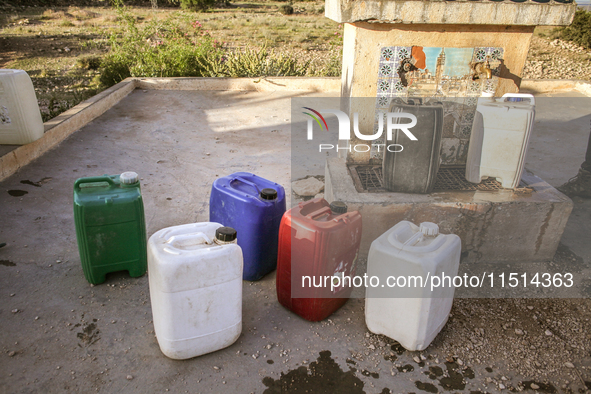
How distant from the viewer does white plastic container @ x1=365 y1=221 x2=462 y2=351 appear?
95.3 inches

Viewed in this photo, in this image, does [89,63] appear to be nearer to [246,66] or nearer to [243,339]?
[246,66]

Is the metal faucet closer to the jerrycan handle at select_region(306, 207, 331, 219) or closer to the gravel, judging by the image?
the jerrycan handle at select_region(306, 207, 331, 219)

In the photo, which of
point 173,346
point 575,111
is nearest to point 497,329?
point 173,346

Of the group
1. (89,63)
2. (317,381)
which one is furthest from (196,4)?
→ (317,381)

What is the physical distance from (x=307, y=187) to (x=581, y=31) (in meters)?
20.0

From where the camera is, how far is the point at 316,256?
2.62 meters

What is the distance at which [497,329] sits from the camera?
290 centimetres

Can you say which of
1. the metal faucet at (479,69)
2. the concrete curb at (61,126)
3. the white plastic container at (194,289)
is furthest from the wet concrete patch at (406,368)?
the concrete curb at (61,126)

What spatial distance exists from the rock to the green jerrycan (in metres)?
2.00

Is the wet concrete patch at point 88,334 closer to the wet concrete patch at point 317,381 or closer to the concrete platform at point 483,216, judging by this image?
the wet concrete patch at point 317,381

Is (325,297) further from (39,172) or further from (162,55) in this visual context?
(162,55)

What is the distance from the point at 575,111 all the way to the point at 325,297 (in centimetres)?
770

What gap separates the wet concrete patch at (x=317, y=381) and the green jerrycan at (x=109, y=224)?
1456 mm

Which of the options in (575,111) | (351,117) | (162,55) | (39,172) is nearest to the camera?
(351,117)
